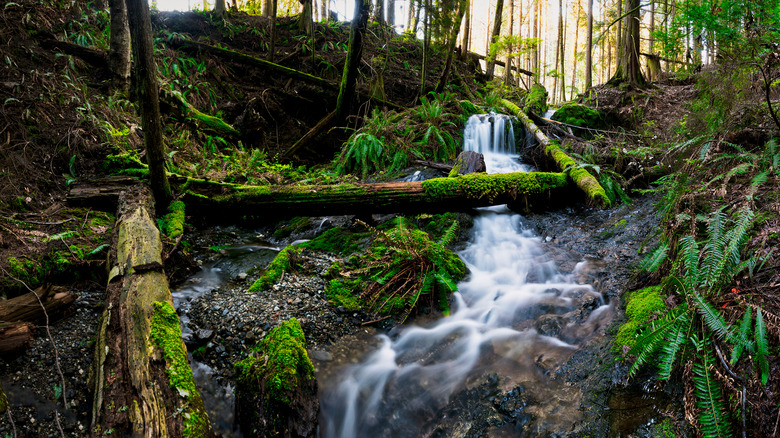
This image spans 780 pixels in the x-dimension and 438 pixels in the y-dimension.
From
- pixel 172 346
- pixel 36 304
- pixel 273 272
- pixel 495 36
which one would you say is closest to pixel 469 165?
pixel 273 272

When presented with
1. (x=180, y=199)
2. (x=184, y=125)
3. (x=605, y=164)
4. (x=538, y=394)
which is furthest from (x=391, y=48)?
(x=538, y=394)

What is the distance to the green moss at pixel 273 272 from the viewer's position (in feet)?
13.7

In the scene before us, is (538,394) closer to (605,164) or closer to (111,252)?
(111,252)

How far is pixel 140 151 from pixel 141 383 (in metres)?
4.89

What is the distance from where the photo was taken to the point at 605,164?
6859mm

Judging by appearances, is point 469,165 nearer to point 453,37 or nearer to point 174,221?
point 174,221

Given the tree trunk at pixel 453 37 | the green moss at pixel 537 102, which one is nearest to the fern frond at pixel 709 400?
the tree trunk at pixel 453 37

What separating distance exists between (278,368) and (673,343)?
2451mm

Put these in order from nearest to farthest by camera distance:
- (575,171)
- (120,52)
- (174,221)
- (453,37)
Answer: (174,221) < (575,171) < (120,52) < (453,37)

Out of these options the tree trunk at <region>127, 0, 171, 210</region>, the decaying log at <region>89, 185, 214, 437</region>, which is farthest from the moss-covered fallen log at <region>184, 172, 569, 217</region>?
the decaying log at <region>89, 185, 214, 437</region>

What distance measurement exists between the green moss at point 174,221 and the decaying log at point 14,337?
193 cm

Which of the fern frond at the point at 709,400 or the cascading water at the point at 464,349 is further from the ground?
the fern frond at the point at 709,400

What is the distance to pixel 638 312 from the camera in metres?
2.97

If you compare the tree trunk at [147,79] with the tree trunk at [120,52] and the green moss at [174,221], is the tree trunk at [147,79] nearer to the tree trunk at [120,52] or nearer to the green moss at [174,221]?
the green moss at [174,221]
